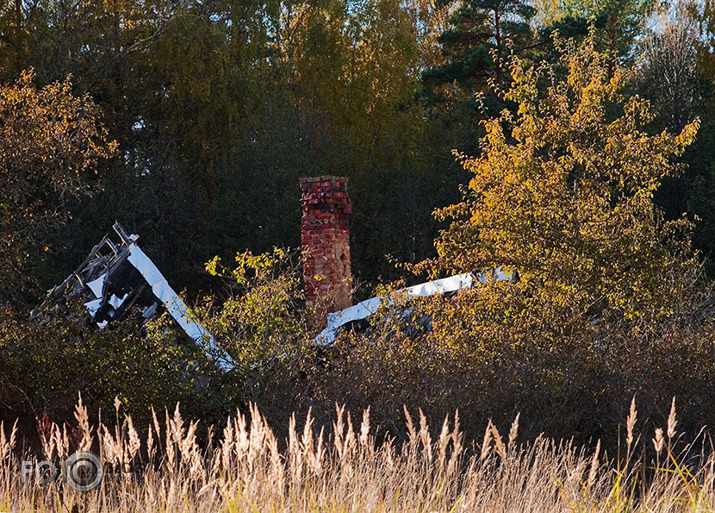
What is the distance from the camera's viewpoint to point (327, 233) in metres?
14.7

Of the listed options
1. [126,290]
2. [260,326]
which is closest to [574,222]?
→ [260,326]

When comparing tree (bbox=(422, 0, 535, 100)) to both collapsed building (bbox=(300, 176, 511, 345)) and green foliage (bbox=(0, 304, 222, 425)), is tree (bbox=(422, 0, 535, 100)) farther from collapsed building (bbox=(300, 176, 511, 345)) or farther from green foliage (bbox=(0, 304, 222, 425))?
green foliage (bbox=(0, 304, 222, 425))

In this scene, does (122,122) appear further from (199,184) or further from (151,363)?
(151,363)

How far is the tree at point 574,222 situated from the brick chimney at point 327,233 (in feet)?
7.35

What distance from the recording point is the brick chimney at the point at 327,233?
1462 centimetres

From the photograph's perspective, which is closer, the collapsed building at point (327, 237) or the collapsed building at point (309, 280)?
the collapsed building at point (309, 280)

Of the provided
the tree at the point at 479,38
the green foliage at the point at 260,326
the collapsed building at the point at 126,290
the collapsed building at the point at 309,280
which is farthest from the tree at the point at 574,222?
the tree at the point at 479,38

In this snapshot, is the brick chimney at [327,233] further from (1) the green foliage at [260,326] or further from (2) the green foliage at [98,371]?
(2) the green foliage at [98,371]

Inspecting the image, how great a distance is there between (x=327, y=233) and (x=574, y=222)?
13.7ft

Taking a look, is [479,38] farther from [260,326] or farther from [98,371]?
[98,371]

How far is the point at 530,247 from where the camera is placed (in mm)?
12055

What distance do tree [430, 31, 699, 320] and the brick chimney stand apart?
2239mm

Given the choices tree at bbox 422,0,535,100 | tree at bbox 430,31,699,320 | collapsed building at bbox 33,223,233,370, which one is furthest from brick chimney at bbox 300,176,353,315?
tree at bbox 422,0,535,100

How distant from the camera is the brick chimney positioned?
14617 mm
